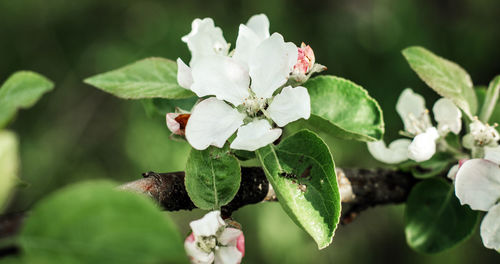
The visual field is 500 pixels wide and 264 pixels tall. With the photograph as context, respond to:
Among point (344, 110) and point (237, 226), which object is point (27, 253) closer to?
point (237, 226)

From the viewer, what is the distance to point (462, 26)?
96.3 inches

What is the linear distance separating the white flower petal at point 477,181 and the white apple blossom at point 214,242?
29cm

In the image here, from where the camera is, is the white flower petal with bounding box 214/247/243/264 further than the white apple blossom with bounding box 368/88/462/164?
No

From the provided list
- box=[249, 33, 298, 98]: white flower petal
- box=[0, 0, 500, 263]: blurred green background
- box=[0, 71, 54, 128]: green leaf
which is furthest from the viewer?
→ box=[0, 0, 500, 263]: blurred green background

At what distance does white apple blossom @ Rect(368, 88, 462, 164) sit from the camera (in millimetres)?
708

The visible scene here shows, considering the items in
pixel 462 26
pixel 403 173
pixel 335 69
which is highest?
pixel 403 173

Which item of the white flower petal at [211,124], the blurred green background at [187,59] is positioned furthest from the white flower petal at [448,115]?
the blurred green background at [187,59]

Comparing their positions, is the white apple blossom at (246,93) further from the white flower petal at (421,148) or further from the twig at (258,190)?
the white flower petal at (421,148)

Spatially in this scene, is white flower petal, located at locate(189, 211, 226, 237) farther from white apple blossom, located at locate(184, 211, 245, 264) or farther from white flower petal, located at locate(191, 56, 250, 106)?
white flower petal, located at locate(191, 56, 250, 106)

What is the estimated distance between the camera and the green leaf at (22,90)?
1.67ft

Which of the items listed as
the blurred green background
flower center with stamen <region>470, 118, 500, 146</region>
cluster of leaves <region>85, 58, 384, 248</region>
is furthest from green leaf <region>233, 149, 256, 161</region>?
the blurred green background

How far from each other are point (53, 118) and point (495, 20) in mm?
2392

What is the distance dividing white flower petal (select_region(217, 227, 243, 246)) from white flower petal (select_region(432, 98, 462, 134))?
38 cm

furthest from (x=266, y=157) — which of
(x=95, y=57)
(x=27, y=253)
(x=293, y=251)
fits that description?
(x=95, y=57)
